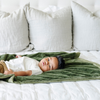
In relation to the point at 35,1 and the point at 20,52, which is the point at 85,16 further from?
the point at 20,52

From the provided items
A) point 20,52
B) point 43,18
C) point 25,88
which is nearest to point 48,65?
point 25,88

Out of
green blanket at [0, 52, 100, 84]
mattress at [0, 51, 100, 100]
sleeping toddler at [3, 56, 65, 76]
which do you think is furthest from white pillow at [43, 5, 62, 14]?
mattress at [0, 51, 100, 100]

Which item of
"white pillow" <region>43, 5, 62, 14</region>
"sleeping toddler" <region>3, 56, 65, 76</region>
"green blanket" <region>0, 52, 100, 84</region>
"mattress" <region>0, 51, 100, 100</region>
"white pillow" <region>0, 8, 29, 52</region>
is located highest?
"white pillow" <region>43, 5, 62, 14</region>

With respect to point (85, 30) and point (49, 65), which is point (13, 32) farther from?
point (85, 30)

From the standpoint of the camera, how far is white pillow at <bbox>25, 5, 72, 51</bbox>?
6.37 ft

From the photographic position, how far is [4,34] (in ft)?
6.01

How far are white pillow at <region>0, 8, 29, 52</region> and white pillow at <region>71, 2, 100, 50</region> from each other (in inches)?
25.8

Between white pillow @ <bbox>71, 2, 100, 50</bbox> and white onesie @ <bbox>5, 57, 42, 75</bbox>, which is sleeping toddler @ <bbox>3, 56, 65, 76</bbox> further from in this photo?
white pillow @ <bbox>71, 2, 100, 50</bbox>

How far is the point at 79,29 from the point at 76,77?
37.1 inches

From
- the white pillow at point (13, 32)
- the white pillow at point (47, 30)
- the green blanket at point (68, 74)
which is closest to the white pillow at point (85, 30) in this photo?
the white pillow at point (47, 30)

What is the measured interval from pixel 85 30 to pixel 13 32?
0.88 meters

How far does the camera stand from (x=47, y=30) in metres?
1.94

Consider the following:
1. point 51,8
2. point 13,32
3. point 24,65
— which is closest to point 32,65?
point 24,65

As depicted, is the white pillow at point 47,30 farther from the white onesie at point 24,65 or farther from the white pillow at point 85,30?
the white onesie at point 24,65
